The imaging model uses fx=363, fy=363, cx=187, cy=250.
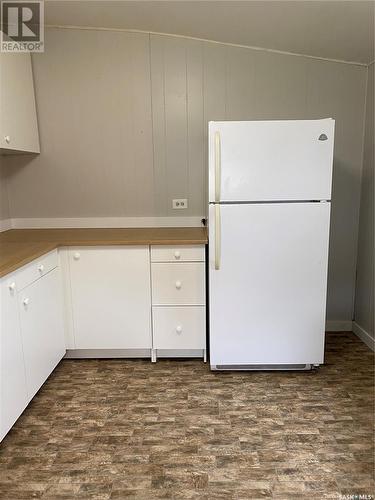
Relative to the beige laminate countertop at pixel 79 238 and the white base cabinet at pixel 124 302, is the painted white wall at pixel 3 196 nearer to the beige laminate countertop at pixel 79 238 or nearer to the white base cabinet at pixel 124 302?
the beige laminate countertop at pixel 79 238

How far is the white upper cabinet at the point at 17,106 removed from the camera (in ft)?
7.51

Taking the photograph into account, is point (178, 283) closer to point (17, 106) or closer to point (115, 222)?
point (115, 222)

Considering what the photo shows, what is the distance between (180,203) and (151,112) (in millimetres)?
722

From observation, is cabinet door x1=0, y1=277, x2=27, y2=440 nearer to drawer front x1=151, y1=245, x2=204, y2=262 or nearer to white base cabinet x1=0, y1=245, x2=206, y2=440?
white base cabinet x1=0, y1=245, x2=206, y2=440

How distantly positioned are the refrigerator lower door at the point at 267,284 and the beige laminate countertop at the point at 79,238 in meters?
0.26

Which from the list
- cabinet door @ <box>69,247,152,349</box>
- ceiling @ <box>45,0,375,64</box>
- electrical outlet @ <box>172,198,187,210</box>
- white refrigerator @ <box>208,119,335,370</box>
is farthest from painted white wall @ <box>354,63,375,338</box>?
cabinet door @ <box>69,247,152,349</box>

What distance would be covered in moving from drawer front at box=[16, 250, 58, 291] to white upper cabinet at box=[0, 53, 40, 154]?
29.6 inches

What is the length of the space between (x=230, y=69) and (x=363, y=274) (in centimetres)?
189

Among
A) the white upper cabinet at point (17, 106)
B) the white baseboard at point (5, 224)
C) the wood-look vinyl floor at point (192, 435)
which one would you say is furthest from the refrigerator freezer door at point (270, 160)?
the white baseboard at point (5, 224)

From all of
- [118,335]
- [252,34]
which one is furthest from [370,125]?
[118,335]

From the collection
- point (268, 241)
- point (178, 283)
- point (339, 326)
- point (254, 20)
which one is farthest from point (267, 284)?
point (254, 20)

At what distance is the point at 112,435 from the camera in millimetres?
1857

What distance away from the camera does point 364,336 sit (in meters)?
2.85

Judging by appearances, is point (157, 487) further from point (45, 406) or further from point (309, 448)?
point (45, 406)
